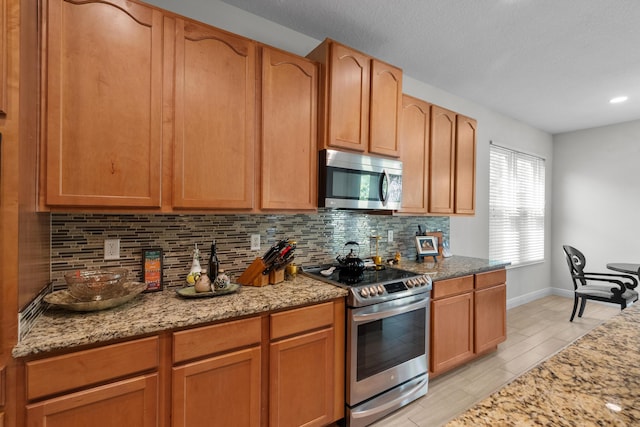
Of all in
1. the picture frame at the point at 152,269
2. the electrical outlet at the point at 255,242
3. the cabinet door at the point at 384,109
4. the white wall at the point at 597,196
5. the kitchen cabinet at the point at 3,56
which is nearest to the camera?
the kitchen cabinet at the point at 3,56

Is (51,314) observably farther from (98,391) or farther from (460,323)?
(460,323)

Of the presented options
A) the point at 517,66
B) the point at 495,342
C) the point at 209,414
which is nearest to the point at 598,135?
the point at 517,66

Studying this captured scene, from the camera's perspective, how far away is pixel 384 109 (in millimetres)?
2373

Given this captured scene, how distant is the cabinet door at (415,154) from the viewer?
2.67 m

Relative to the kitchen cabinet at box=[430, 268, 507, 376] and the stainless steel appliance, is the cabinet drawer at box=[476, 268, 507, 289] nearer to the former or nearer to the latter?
the kitchen cabinet at box=[430, 268, 507, 376]

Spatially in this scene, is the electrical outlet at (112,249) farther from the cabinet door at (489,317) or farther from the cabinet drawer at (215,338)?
the cabinet door at (489,317)

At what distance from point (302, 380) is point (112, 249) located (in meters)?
1.32

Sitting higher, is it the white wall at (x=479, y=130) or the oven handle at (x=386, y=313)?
the white wall at (x=479, y=130)

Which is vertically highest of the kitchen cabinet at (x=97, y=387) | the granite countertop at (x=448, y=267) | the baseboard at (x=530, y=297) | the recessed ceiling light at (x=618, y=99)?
the recessed ceiling light at (x=618, y=99)

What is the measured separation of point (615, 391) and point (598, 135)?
5.65m

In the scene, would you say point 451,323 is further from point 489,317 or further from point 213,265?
point 213,265

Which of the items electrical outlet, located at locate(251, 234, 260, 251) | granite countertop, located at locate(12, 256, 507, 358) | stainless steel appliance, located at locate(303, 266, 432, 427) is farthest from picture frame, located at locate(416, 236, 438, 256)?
electrical outlet, located at locate(251, 234, 260, 251)

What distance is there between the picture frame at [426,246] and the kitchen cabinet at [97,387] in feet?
7.83

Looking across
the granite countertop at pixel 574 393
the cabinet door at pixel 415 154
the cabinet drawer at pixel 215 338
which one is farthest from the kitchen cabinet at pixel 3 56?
the cabinet door at pixel 415 154
